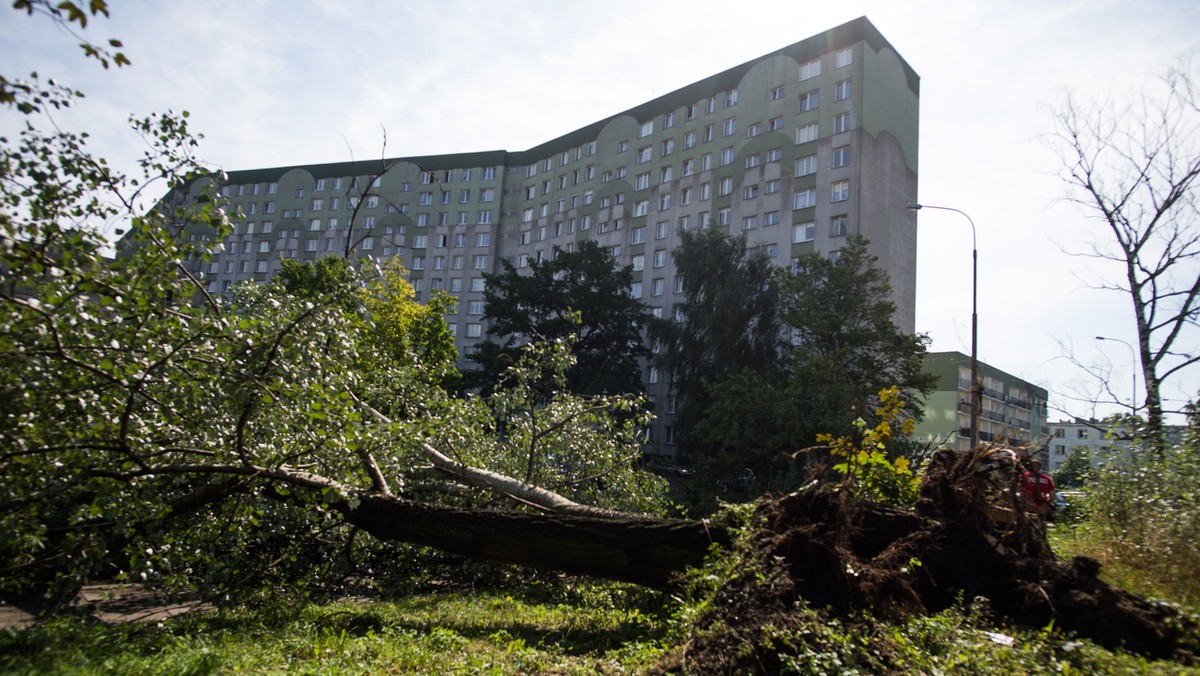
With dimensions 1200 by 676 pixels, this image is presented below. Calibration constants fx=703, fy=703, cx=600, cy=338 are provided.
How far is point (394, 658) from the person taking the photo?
499 centimetres

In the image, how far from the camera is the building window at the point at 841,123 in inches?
1377

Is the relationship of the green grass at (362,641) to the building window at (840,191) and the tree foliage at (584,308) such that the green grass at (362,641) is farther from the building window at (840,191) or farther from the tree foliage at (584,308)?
the building window at (840,191)

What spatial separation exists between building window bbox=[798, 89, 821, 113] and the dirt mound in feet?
112

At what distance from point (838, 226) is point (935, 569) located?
31.1 meters

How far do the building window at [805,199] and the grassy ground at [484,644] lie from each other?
104ft

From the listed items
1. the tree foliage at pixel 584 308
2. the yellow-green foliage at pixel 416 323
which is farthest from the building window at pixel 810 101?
the yellow-green foliage at pixel 416 323

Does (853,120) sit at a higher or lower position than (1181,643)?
higher

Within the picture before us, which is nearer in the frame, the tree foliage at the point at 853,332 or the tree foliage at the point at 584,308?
the tree foliage at the point at 853,332

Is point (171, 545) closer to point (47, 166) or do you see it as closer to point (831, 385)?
point (47, 166)

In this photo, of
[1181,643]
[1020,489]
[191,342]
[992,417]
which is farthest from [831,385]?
[992,417]

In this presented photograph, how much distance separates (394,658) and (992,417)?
68.8 metres

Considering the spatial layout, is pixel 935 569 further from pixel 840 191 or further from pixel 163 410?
pixel 840 191

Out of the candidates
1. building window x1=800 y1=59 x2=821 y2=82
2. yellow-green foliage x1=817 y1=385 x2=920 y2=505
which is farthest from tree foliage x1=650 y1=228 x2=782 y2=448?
yellow-green foliage x1=817 y1=385 x2=920 y2=505

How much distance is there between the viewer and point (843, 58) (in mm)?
35875
